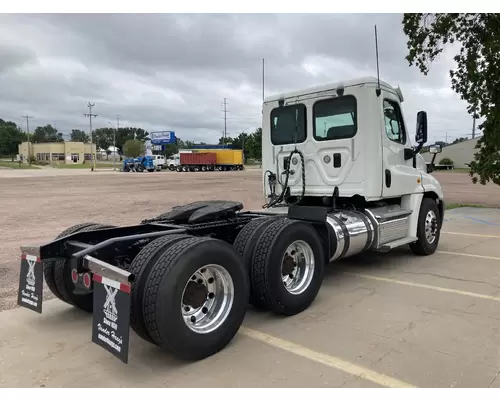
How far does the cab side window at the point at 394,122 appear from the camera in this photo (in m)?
6.09

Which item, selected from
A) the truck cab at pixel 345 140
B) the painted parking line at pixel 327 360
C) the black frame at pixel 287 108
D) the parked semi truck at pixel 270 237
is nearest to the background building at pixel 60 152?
the black frame at pixel 287 108

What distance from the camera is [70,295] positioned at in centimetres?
440

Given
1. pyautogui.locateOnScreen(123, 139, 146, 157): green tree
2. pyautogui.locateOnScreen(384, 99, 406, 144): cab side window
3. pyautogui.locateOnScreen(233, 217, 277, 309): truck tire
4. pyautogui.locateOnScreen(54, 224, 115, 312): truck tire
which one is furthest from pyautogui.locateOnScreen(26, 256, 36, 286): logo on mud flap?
pyautogui.locateOnScreen(123, 139, 146, 157): green tree

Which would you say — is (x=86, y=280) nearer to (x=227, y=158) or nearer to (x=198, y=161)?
(x=198, y=161)

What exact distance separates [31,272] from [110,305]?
1271mm

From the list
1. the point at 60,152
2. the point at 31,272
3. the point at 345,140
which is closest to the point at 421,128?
the point at 345,140

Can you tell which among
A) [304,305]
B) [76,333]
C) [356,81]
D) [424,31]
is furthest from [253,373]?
[424,31]

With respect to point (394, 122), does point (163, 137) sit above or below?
above

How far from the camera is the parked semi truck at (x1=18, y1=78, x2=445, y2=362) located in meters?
3.22

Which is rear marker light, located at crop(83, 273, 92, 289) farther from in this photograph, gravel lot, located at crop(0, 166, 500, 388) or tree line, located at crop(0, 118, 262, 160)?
tree line, located at crop(0, 118, 262, 160)

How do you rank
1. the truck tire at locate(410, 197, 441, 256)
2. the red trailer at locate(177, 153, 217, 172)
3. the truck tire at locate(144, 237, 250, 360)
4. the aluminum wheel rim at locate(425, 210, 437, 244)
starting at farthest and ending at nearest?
the red trailer at locate(177, 153, 217, 172) → the aluminum wheel rim at locate(425, 210, 437, 244) → the truck tire at locate(410, 197, 441, 256) → the truck tire at locate(144, 237, 250, 360)

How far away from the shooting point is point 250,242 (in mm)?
4316

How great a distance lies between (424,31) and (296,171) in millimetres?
9725

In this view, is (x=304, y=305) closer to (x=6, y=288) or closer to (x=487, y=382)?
(x=487, y=382)
